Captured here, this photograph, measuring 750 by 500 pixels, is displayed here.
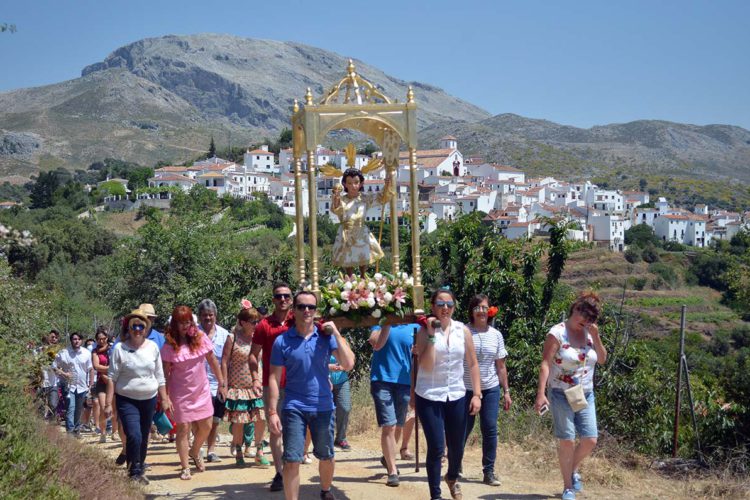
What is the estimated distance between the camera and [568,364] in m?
6.67

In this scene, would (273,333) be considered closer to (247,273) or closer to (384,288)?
(384,288)

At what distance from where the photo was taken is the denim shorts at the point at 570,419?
265 inches

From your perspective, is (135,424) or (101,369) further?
(101,369)

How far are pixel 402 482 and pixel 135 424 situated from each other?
2.30 metres

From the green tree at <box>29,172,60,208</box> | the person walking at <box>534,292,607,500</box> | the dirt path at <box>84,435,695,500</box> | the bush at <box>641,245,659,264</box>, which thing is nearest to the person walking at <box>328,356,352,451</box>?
the dirt path at <box>84,435,695,500</box>

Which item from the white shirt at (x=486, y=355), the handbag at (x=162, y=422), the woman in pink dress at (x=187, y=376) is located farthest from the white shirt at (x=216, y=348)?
the white shirt at (x=486, y=355)

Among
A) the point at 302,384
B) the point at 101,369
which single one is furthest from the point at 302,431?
the point at 101,369

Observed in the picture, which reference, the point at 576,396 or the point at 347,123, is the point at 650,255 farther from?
the point at 576,396

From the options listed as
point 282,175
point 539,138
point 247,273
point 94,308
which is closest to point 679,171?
point 539,138

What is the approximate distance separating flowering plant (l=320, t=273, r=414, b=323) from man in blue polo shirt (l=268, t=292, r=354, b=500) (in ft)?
2.58

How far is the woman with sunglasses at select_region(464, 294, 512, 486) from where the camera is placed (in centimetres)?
730

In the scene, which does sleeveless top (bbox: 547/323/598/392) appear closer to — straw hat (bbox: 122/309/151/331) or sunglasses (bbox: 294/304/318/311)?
sunglasses (bbox: 294/304/318/311)

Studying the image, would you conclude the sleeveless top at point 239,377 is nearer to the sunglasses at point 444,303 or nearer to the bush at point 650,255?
the sunglasses at point 444,303

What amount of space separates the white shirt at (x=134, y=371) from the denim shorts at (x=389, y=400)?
6.13ft
